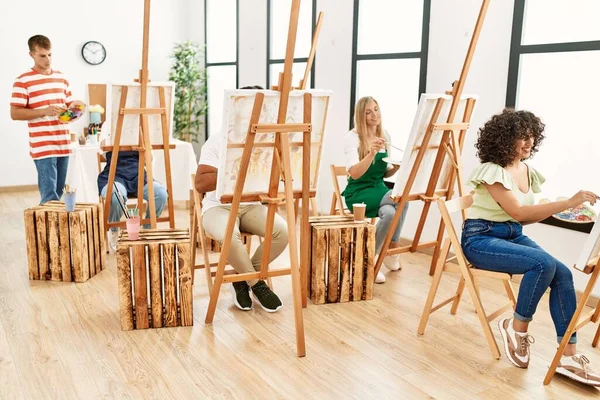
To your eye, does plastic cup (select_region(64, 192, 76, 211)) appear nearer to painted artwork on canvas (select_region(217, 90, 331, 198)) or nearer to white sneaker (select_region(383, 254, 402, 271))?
painted artwork on canvas (select_region(217, 90, 331, 198))

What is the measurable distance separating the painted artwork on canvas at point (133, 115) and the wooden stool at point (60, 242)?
0.52m

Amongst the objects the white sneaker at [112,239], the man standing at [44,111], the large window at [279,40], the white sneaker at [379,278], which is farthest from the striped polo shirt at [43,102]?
the white sneaker at [379,278]

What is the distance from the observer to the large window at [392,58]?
479 cm

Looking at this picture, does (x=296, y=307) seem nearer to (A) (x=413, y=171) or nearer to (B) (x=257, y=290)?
(B) (x=257, y=290)

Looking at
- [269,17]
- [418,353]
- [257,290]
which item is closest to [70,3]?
[269,17]

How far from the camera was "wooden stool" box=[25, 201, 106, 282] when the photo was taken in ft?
12.2

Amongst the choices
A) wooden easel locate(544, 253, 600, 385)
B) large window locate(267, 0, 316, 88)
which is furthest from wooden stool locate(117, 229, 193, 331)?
large window locate(267, 0, 316, 88)

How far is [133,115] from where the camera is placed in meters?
3.97

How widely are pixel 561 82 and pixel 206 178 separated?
2.25 metres

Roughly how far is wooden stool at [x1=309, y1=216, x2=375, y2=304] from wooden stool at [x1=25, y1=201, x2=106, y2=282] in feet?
4.68

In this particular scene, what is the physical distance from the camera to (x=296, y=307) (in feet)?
9.16

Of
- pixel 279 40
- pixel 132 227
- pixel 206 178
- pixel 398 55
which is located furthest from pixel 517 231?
pixel 279 40

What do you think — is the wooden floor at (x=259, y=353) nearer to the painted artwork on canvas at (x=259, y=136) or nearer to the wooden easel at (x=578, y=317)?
the wooden easel at (x=578, y=317)

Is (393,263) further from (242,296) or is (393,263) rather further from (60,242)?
(60,242)
